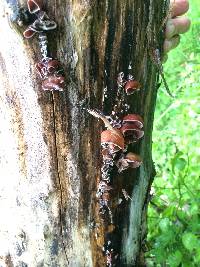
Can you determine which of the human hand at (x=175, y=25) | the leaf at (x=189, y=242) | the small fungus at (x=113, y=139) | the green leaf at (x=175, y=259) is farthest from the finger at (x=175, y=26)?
the green leaf at (x=175, y=259)

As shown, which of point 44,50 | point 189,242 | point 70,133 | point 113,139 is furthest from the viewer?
point 189,242

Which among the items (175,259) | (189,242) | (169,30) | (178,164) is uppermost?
(169,30)

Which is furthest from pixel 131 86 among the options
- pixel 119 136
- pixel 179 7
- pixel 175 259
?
pixel 175 259

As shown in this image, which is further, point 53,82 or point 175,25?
point 175,25

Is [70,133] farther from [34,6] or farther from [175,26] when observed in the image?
[175,26]

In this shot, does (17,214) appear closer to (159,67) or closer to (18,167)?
(18,167)

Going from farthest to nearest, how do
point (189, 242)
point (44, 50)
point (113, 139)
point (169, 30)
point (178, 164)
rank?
1. point (178, 164)
2. point (189, 242)
3. point (169, 30)
4. point (113, 139)
5. point (44, 50)

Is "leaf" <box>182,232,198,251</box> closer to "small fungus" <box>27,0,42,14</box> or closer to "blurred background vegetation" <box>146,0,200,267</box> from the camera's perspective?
"blurred background vegetation" <box>146,0,200,267</box>

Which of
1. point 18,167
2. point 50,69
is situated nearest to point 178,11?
point 50,69
